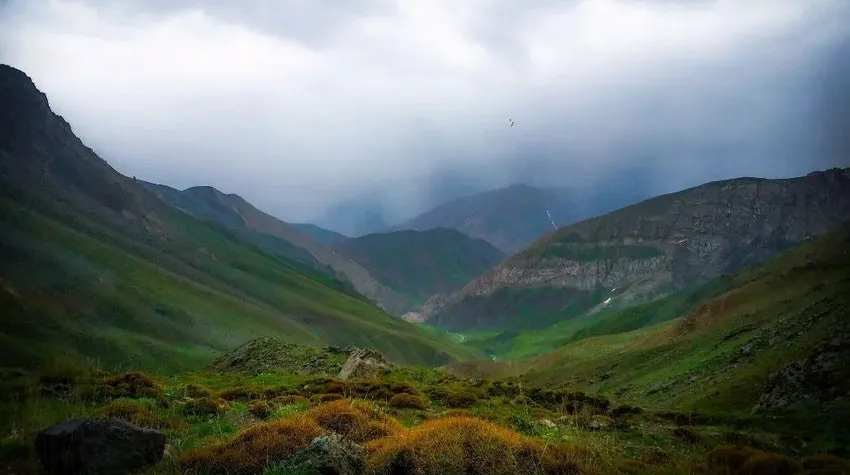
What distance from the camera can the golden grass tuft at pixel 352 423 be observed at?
15.6m

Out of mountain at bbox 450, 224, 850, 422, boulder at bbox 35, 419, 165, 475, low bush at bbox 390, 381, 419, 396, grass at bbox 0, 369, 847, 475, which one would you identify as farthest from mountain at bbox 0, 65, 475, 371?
boulder at bbox 35, 419, 165, 475

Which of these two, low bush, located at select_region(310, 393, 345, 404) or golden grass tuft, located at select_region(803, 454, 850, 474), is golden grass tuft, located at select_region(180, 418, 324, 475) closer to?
low bush, located at select_region(310, 393, 345, 404)

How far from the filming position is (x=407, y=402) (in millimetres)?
26422

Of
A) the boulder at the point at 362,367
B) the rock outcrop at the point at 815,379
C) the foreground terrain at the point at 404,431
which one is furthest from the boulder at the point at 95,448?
the rock outcrop at the point at 815,379

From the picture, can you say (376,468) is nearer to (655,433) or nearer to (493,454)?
(493,454)

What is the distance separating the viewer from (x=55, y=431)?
45.6 ft

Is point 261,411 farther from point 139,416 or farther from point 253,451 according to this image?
point 253,451

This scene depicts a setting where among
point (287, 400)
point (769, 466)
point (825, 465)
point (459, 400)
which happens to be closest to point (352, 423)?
point (287, 400)

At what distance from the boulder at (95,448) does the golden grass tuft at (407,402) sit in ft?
42.0

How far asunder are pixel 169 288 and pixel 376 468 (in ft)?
544

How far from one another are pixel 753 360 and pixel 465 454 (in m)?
40.7

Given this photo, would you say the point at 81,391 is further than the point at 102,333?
No

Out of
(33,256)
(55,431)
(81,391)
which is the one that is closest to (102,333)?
(33,256)

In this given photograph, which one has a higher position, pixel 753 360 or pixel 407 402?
pixel 753 360
